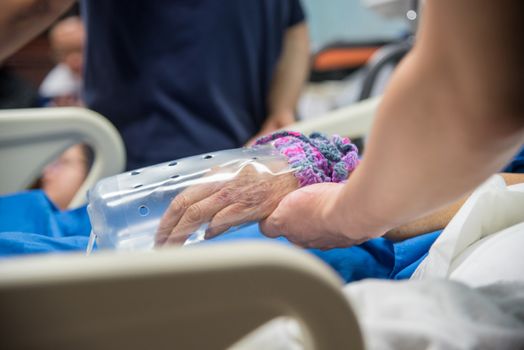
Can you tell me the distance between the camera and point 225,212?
0.60 metres

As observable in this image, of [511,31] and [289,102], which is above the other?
[511,31]

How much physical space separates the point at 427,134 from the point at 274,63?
0.99m

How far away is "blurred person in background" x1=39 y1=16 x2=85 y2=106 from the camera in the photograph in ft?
5.82

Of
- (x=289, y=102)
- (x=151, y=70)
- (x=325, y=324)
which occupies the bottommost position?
(x=289, y=102)

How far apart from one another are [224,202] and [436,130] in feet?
0.96

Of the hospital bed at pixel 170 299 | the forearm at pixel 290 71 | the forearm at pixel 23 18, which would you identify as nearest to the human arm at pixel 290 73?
the forearm at pixel 290 71

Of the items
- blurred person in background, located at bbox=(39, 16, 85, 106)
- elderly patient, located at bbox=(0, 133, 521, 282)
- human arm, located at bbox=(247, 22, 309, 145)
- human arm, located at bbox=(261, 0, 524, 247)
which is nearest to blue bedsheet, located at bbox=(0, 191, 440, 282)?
elderly patient, located at bbox=(0, 133, 521, 282)

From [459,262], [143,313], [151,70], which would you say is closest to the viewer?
[143,313]

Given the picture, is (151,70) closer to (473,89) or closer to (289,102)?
(289,102)

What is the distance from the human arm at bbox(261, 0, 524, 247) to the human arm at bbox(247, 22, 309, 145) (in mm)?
893

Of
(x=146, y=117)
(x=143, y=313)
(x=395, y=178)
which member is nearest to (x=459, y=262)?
(x=395, y=178)

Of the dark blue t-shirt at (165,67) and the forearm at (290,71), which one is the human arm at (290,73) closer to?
the forearm at (290,71)

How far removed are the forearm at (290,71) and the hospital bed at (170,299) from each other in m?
1.03

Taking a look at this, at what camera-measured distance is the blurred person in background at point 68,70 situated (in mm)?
1774
